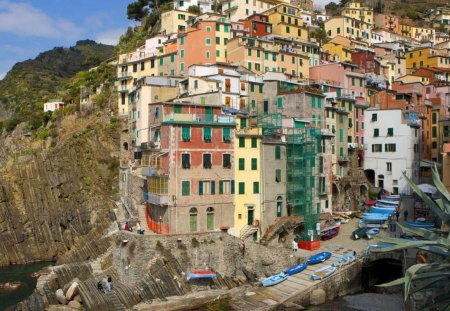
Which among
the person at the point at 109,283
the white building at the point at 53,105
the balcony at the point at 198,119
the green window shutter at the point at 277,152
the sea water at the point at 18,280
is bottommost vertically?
the sea water at the point at 18,280

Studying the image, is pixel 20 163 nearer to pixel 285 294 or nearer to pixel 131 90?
pixel 131 90

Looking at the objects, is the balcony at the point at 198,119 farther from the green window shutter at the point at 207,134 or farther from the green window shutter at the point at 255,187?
the green window shutter at the point at 255,187

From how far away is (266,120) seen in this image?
50.9 metres

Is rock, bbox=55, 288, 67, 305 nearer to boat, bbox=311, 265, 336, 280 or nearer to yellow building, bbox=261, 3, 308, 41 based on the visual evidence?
boat, bbox=311, 265, 336, 280

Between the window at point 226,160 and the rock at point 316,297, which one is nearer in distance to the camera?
the rock at point 316,297

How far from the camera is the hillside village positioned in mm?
44812

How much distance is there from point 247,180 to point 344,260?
11.4 m

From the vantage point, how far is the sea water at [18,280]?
149 feet

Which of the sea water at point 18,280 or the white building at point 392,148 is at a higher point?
the white building at point 392,148

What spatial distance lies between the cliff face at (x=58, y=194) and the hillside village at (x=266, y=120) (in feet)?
13.9

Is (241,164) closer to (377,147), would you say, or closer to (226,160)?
(226,160)

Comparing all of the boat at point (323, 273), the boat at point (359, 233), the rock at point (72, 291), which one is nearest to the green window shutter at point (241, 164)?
the boat at point (323, 273)

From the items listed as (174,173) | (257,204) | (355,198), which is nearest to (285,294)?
(257,204)

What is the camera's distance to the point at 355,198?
63.2m
